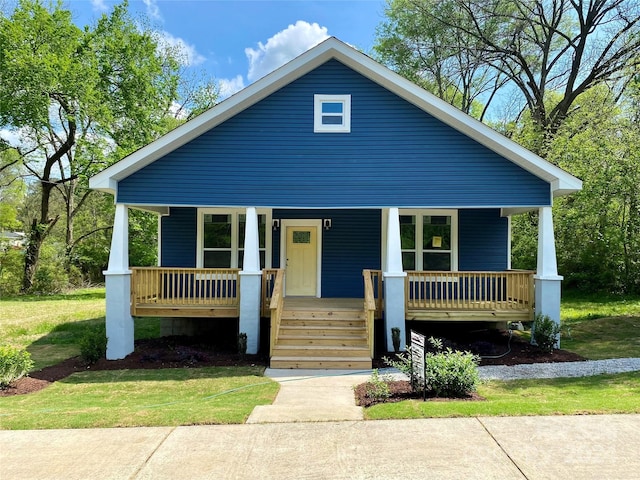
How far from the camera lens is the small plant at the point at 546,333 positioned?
960cm

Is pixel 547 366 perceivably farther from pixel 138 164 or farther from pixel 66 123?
pixel 66 123

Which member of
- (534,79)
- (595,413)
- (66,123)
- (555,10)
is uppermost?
(555,10)

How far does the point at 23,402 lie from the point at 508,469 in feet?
22.6

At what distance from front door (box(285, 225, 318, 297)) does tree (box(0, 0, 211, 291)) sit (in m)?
14.6

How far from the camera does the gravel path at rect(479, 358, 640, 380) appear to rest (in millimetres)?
8070

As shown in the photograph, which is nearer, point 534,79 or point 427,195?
point 427,195

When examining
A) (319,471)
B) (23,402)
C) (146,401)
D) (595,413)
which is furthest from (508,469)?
(23,402)

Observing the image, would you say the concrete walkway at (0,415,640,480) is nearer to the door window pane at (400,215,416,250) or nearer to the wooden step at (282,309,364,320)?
the wooden step at (282,309,364,320)

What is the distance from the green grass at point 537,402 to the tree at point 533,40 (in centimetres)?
1516

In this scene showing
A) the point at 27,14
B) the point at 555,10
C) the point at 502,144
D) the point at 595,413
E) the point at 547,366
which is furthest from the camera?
the point at 555,10

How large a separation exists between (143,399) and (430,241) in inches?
332

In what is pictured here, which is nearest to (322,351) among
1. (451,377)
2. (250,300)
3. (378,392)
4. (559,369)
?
(250,300)

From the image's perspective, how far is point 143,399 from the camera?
22.5 ft

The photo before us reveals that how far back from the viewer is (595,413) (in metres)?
5.28
